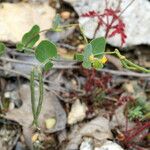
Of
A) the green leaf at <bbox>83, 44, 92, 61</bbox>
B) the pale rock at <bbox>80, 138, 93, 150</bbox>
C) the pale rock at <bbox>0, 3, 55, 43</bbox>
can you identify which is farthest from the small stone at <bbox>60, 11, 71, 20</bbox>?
the green leaf at <bbox>83, 44, 92, 61</bbox>

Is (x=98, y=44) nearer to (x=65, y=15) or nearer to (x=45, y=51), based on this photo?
(x=45, y=51)

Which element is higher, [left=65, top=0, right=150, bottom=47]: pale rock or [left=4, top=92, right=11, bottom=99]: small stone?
[left=65, top=0, right=150, bottom=47]: pale rock

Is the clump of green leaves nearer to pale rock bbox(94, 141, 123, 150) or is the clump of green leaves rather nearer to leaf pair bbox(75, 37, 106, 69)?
pale rock bbox(94, 141, 123, 150)

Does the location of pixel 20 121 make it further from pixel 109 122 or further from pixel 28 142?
pixel 109 122

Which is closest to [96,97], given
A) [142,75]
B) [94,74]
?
[94,74]

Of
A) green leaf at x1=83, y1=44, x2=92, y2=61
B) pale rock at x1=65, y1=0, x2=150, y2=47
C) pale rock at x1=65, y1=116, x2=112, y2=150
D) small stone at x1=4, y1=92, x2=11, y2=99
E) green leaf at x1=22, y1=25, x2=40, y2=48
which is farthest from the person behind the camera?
pale rock at x1=65, y1=0, x2=150, y2=47

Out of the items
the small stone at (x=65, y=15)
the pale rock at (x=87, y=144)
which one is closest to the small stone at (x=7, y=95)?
the pale rock at (x=87, y=144)

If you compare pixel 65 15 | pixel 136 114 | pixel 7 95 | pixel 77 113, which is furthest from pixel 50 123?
pixel 65 15

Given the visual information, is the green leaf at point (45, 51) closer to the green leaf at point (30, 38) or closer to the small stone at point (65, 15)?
the green leaf at point (30, 38)
